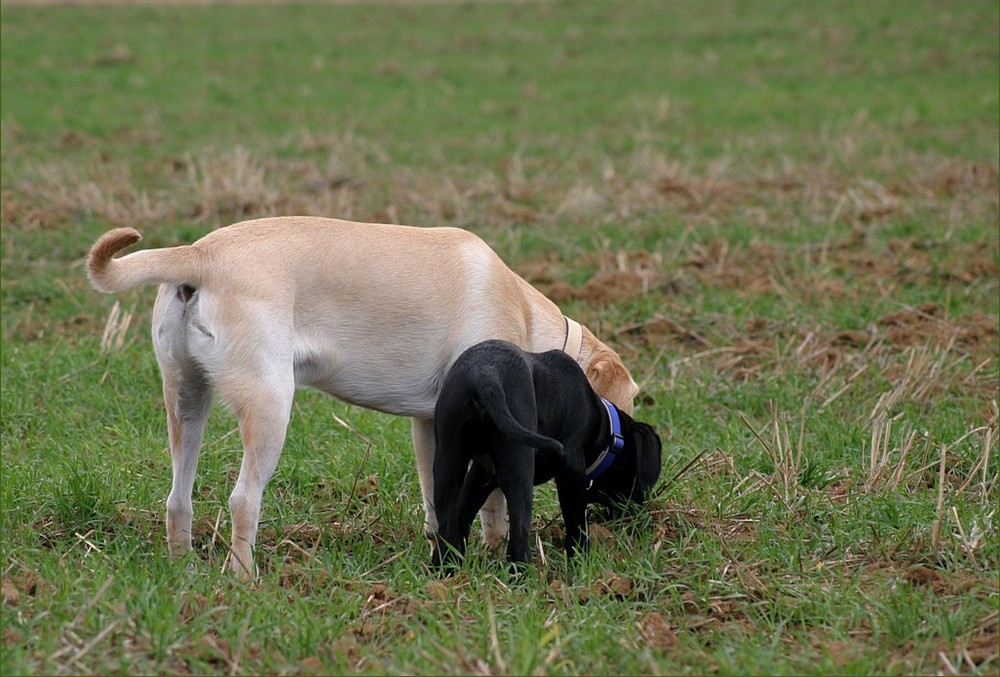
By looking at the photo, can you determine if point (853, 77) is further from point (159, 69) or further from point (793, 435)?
point (793, 435)

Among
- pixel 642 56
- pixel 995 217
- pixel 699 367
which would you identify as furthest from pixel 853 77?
pixel 699 367

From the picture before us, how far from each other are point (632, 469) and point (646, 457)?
0.08 metres

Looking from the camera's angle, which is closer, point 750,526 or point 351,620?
point 351,620

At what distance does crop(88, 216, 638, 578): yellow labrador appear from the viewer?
158 inches

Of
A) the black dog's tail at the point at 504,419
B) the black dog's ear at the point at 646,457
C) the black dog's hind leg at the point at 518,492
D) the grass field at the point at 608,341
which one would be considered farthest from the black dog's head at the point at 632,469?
the black dog's tail at the point at 504,419

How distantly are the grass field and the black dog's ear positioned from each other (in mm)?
→ 167

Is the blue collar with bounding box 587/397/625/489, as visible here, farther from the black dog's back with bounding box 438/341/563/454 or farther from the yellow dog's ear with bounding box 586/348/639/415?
the black dog's back with bounding box 438/341/563/454

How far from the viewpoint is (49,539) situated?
14.6 ft

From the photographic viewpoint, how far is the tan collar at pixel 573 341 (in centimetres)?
484

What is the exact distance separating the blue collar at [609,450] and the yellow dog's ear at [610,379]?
0.20 m

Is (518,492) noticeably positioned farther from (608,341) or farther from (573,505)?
(608,341)

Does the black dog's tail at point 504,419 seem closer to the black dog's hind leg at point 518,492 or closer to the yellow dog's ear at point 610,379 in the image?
the black dog's hind leg at point 518,492

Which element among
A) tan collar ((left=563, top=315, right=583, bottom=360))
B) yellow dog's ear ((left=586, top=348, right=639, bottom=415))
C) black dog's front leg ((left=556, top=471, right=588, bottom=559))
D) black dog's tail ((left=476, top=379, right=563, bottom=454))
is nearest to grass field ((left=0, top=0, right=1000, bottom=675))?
Answer: black dog's front leg ((left=556, top=471, right=588, bottom=559))

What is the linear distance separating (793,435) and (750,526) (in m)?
1.19
